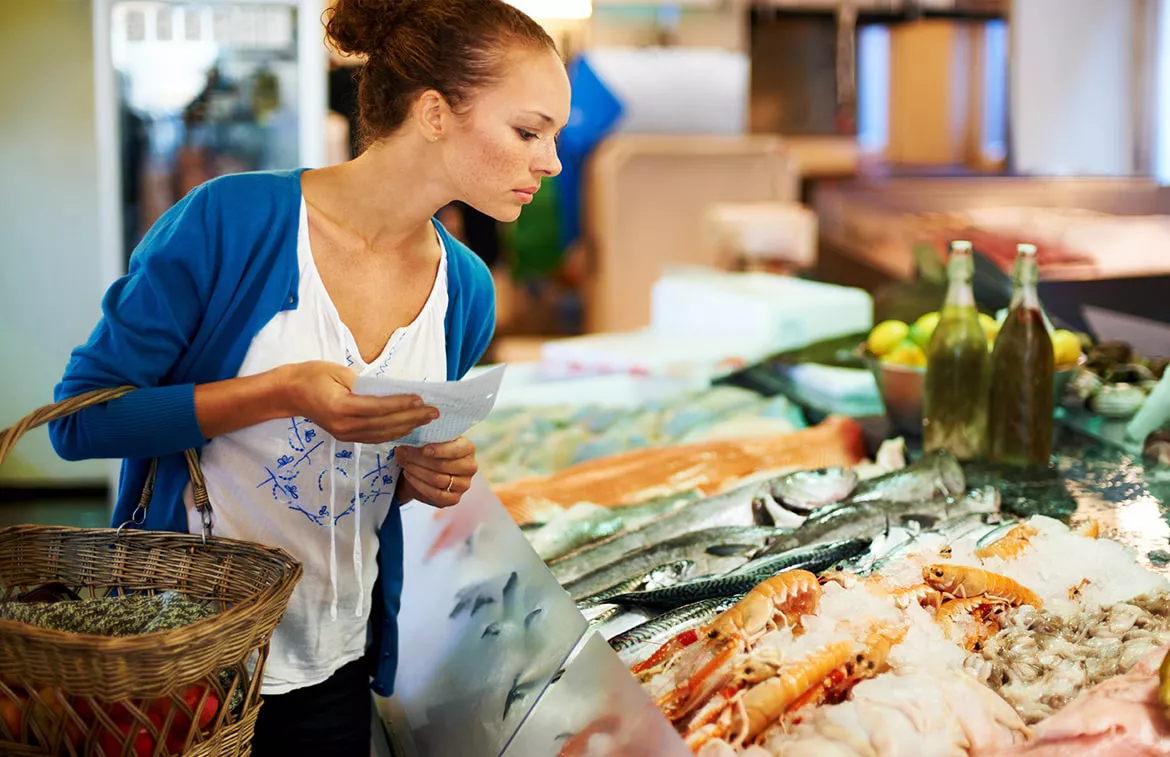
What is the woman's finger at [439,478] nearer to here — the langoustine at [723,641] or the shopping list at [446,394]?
the shopping list at [446,394]

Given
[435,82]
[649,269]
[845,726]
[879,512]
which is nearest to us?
[845,726]

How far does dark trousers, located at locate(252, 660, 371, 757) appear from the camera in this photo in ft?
5.49

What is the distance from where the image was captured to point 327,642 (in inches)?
64.7

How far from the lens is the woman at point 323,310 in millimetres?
1386

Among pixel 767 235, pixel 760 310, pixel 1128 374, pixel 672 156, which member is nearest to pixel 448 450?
pixel 1128 374

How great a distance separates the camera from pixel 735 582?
1.42m

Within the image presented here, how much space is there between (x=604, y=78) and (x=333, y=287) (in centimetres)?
462

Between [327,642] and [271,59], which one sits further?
[271,59]

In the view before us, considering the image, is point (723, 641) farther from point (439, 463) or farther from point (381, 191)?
point (381, 191)

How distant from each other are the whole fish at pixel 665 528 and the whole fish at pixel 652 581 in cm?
9

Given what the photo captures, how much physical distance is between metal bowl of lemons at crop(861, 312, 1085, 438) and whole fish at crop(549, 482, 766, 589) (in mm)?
512

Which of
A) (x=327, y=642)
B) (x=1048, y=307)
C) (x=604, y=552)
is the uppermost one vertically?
(x=1048, y=307)

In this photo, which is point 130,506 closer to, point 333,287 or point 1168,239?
point 333,287

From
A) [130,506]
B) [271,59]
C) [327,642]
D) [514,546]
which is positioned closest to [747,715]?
[514,546]
